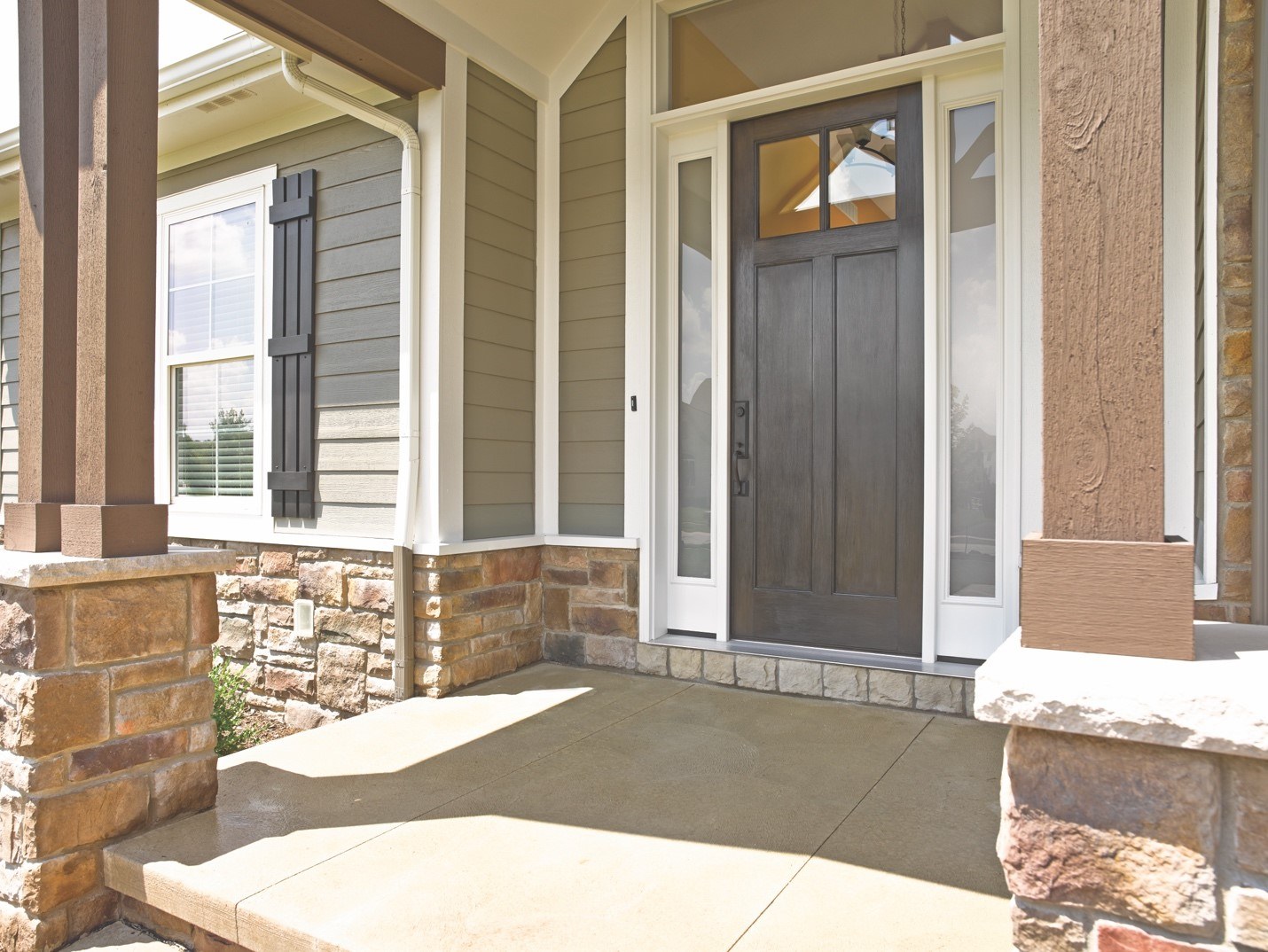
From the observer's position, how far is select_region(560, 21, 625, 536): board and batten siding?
392cm

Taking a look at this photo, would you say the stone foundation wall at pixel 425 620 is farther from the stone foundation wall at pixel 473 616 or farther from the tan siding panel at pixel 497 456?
the tan siding panel at pixel 497 456

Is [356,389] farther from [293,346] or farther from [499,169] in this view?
[499,169]

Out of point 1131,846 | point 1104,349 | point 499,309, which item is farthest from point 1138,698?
point 499,309

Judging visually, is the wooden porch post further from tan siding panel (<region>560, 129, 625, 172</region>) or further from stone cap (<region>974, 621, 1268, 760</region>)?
tan siding panel (<region>560, 129, 625, 172</region>)

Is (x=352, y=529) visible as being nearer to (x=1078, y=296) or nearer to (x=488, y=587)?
(x=488, y=587)

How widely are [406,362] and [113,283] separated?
1.47 metres

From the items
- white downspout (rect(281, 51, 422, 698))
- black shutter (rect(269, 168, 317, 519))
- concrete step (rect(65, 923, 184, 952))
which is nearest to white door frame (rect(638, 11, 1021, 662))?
white downspout (rect(281, 51, 422, 698))

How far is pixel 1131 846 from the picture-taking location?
1.21m

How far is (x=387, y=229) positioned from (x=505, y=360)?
0.78m

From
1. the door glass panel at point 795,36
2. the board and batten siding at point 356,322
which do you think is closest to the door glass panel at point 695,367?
the door glass panel at point 795,36

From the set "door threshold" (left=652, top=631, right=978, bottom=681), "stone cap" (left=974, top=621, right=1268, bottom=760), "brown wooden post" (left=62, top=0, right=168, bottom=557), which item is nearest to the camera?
"stone cap" (left=974, top=621, right=1268, bottom=760)

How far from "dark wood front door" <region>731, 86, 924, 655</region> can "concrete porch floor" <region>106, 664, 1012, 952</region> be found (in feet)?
1.80

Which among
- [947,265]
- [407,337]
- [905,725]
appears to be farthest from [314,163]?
[905,725]

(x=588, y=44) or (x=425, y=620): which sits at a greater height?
(x=588, y=44)
